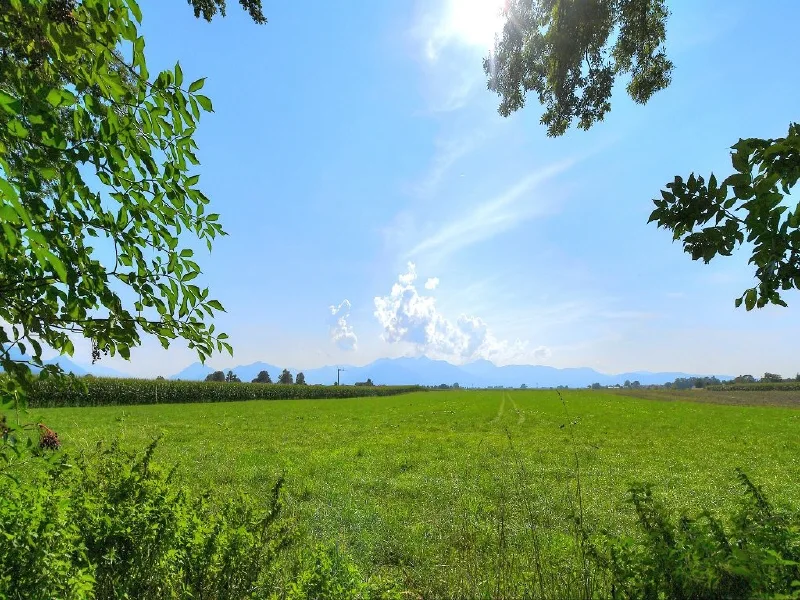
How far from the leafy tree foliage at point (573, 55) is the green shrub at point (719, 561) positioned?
787cm

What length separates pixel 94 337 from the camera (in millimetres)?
3074

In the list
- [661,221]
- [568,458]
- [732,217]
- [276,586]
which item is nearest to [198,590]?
[276,586]

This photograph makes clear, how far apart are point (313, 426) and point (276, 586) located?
22.2 m

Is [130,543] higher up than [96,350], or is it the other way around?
[96,350]

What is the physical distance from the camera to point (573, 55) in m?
8.04

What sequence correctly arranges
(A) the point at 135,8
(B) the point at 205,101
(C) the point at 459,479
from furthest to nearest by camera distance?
(C) the point at 459,479 < (B) the point at 205,101 < (A) the point at 135,8

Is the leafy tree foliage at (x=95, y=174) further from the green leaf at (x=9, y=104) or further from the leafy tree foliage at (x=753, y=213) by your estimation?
the leafy tree foliage at (x=753, y=213)

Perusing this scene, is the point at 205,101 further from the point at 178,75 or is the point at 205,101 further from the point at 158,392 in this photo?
the point at 158,392

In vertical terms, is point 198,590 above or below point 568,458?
above

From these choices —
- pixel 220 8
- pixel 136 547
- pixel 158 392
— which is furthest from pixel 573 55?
pixel 158 392

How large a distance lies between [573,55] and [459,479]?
9937 millimetres

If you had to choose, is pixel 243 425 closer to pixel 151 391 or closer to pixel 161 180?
pixel 161 180

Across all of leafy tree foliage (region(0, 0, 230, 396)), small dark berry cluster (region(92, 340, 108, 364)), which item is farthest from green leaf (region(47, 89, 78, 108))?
small dark berry cluster (region(92, 340, 108, 364))

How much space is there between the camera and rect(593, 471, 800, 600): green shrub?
2.10 m
